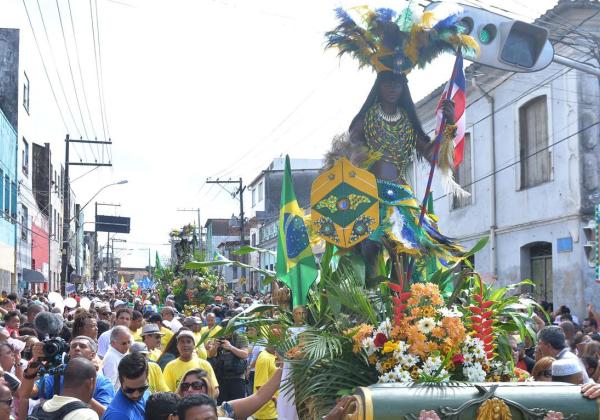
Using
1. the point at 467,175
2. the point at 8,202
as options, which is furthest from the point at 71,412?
the point at 8,202

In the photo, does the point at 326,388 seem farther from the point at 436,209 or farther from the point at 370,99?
the point at 436,209

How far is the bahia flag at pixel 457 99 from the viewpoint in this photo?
6117 millimetres

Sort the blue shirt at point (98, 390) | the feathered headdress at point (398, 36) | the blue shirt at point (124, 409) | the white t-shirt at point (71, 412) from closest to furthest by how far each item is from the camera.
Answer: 1. the white t-shirt at point (71, 412)
2. the blue shirt at point (124, 409)
3. the blue shirt at point (98, 390)
4. the feathered headdress at point (398, 36)

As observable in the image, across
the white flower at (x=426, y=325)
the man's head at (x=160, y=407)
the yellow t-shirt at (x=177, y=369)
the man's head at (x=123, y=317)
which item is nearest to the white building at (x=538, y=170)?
the man's head at (x=123, y=317)

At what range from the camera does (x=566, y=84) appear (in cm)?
1814

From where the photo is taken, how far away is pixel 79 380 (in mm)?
4934

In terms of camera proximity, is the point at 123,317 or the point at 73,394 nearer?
the point at 73,394

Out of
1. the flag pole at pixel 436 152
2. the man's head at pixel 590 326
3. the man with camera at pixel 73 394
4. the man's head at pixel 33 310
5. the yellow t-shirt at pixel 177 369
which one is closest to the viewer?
the man with camera at pixel 73 394

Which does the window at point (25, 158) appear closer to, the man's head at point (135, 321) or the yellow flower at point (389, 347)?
the man's head at point (135, 321)

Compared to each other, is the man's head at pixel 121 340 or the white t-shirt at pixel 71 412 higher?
the man's head at pixel 121 340

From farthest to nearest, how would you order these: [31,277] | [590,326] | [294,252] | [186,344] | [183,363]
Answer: [31,277]
[590,326]
[183,363]
[186,344]
[294,252]

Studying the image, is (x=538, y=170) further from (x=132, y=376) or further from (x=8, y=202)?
(x=8, y=202)

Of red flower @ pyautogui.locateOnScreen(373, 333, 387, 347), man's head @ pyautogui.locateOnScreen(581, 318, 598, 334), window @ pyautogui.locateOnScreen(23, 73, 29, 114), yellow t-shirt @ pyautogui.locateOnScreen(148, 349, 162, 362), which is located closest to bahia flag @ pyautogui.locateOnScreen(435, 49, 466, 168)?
red flower @ pyautogui.locateOnScreen(373, 333, 387, 347)

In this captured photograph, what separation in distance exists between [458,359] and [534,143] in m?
16.1
